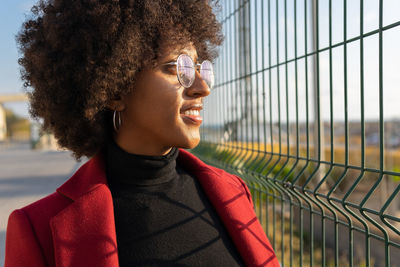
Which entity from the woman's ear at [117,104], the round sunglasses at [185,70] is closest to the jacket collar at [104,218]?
the woman's ear at [117,104]

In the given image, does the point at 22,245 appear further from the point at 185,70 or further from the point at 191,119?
the point at 185,70

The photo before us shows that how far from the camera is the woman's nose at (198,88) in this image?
63.8 inches

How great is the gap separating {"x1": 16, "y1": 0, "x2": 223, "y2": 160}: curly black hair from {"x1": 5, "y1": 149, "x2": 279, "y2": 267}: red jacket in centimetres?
25

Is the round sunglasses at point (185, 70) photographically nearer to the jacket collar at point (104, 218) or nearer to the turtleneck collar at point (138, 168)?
the turtleneck collar at point (138, 168)

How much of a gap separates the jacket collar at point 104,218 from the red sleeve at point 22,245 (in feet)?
0.23

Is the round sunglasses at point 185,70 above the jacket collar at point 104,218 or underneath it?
above

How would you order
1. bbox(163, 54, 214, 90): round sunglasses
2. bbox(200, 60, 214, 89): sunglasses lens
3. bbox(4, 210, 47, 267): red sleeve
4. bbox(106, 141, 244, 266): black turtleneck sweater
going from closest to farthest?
bbox(4, 210, 47, 267): red sleeve < bbox(106, 141, 244, 266): black turtleneck sweater < bbox(163, 54, 214, 90): round sunglasses < bbox(200, 60, 214, 89): sunglasses lens

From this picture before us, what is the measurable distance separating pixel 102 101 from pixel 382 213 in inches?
48.0

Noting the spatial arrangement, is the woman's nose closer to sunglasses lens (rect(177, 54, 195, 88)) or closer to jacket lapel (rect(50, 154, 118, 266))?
sunglasses lens (rect(177, 54, 195, 88))

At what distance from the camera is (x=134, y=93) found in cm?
168

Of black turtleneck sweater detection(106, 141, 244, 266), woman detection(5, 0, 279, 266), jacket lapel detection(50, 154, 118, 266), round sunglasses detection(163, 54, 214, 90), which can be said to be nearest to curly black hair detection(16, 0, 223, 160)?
woman detection(5, 0, 279, 266)

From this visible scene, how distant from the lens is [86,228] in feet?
4.80

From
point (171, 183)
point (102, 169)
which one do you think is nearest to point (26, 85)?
point (102, 169)

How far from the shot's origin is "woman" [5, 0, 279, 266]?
57.6 inches
